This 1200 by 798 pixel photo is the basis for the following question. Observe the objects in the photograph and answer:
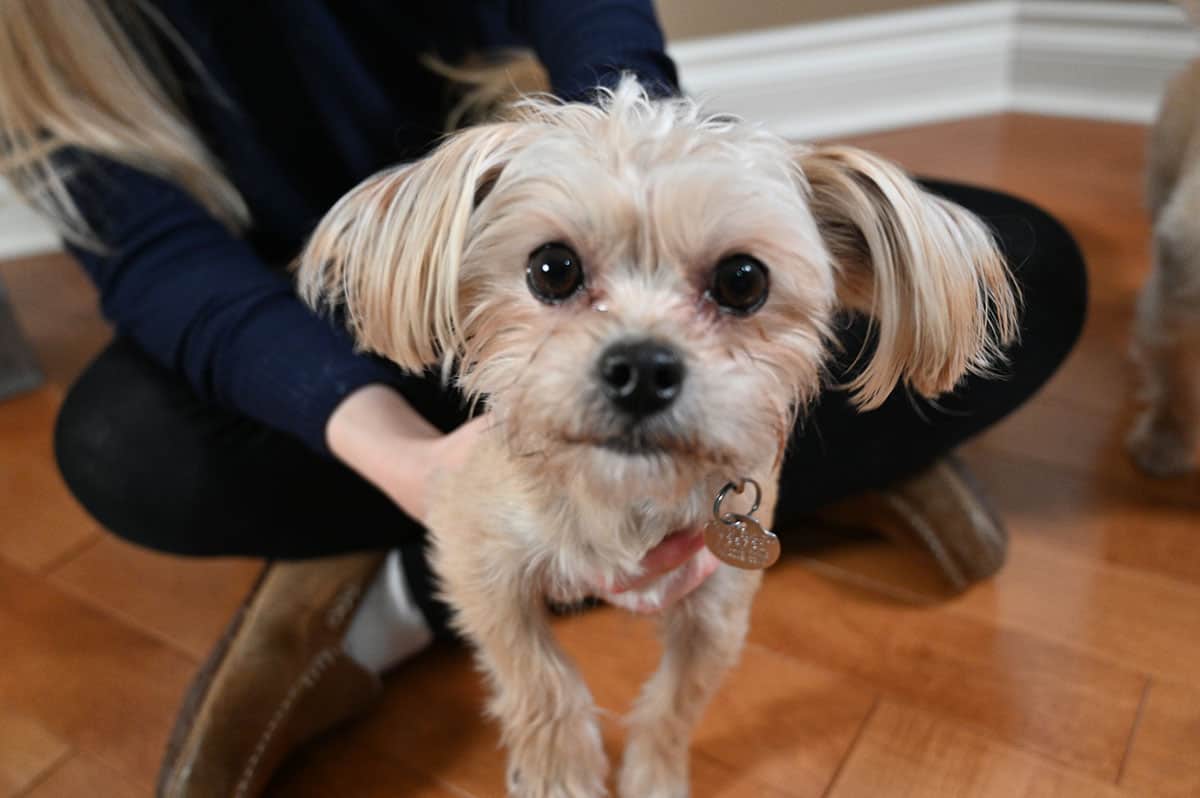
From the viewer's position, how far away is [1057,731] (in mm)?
981

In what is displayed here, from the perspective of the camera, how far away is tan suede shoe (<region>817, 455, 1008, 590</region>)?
1.13 metres

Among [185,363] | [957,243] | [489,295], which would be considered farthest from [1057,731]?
[185,363]

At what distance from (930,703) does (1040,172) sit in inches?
59.6

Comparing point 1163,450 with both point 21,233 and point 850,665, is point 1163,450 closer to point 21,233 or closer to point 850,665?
point 850,665

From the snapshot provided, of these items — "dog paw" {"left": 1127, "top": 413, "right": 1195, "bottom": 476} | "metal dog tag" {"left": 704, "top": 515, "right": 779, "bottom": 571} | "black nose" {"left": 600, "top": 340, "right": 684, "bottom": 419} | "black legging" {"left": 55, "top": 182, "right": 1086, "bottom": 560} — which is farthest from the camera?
"dog paw" {"left": 1127, "top": 413, "right": 1195, "bottom": 476}

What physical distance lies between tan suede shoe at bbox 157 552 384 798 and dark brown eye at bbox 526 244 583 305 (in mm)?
575

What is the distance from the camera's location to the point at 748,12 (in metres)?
2.21

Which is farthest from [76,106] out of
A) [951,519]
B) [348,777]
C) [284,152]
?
[951,519]

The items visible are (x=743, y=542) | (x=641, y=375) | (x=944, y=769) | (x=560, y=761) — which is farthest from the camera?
(x=944, y=769)

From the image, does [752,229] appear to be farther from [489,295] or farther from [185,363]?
[185,363]

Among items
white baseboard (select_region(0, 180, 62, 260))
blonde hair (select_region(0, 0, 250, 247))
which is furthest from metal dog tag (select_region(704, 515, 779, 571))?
white baseboard (select_region(0, 180, 62, 260))

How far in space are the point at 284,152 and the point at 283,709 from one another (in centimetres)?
72

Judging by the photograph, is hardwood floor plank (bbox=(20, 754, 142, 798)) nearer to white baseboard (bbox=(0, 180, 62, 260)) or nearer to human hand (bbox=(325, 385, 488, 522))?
human hand (bbox=(325, 385, 488, 522))

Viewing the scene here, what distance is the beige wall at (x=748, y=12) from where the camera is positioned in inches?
85.7
